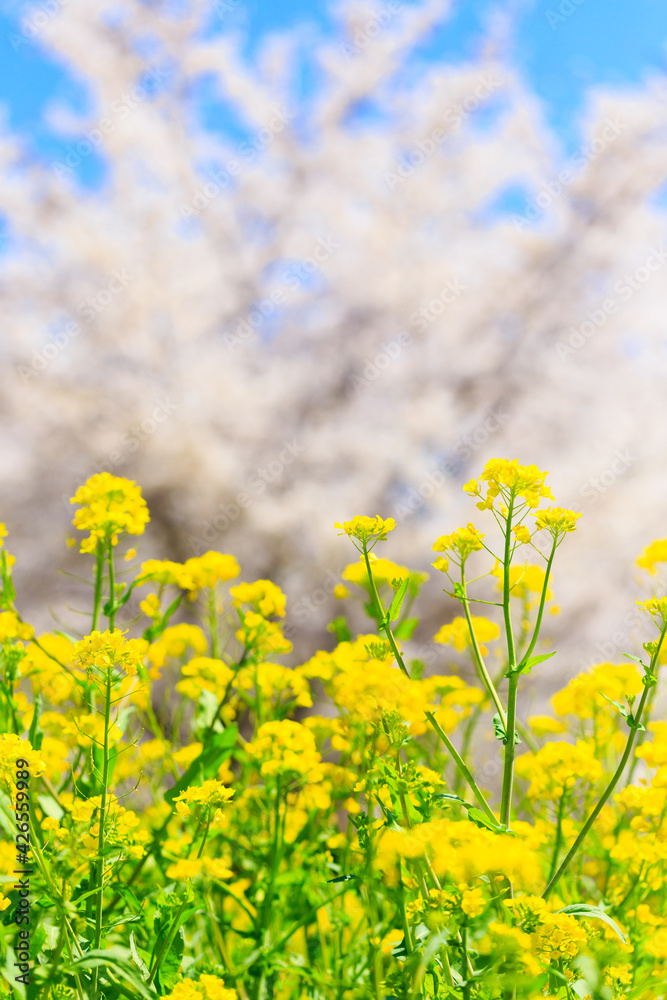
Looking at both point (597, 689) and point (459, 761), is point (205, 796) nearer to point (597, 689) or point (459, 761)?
point (459, 761)

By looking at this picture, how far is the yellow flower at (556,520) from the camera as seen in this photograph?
74 centimetres

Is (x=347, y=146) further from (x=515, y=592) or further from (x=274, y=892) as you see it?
(x=274, y=892)

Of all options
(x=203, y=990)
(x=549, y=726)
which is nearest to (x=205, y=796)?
(x=203, y=990)

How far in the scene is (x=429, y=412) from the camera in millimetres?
3273

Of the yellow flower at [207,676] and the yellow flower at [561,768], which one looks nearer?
the yellow flower at [561,768]

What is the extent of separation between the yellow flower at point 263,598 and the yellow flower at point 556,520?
579 mm

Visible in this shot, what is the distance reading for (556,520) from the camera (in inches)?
29.5

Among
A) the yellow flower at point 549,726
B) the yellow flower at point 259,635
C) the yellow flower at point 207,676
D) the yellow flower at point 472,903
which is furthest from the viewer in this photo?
the yellow flower at point 549,726

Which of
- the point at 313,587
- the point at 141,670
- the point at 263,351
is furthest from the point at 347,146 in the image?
the point at 141,670

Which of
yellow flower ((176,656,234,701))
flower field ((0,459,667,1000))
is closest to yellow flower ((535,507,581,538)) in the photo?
flower field ((0,459,667,1000))

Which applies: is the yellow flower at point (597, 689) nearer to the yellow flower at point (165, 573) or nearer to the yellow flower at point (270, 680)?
the yellow flower at point (270, 680)

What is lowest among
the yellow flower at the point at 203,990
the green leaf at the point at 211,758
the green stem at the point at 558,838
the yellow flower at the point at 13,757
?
the yellow flower at the point at 203,990

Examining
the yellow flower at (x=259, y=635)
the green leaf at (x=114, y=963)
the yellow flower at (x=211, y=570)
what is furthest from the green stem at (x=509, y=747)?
the yellow flower at (x=211, y=570)

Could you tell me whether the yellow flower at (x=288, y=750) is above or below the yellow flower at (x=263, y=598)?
below
